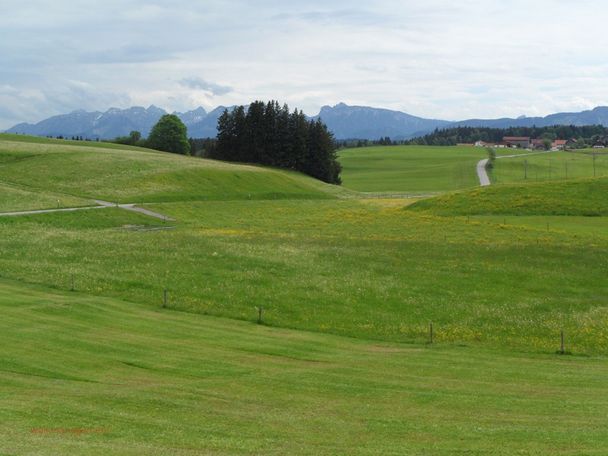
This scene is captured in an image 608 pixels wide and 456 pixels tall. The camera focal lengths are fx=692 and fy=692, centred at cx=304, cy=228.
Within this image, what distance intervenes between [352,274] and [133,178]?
203ft

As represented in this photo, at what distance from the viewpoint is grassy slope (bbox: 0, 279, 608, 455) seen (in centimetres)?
1753

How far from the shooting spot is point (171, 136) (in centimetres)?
18175

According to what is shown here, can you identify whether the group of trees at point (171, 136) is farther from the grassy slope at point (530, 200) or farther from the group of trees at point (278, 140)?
the grassy slope at point (530, 200)

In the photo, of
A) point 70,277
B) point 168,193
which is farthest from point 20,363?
point 168,193

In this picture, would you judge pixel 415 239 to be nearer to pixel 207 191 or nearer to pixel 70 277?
pixel 70 277

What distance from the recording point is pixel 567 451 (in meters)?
16.9

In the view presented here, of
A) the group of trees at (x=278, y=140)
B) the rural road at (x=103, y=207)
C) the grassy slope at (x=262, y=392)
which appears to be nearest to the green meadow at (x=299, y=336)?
the grassy slope at (x=262, y=392)

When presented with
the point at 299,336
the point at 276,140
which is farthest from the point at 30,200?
the point at 276,140

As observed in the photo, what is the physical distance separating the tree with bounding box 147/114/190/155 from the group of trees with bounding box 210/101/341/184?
2814cm

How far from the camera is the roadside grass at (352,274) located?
35.3 m

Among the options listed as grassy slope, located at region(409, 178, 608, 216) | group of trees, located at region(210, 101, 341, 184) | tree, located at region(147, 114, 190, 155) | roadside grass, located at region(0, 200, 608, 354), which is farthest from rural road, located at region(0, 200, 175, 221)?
tree, located at region(147, 114, 190, 155)

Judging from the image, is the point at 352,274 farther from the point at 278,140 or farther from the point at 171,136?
the point at 171,136

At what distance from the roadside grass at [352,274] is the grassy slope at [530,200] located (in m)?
16.0

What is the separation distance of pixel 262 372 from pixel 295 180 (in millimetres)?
103337
